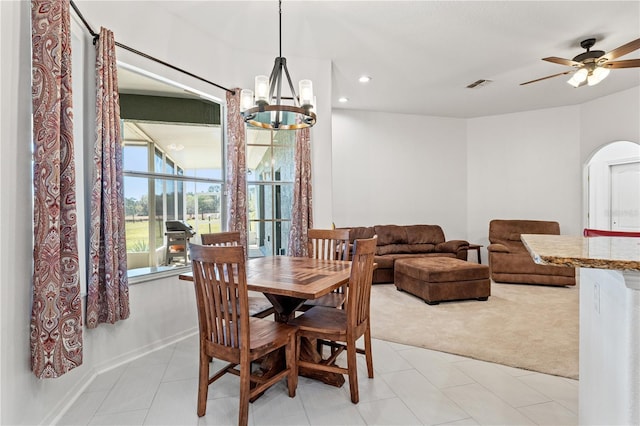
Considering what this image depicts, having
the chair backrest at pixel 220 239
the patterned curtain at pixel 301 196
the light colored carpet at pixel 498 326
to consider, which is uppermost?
the patterned curtain at pixel 301 196

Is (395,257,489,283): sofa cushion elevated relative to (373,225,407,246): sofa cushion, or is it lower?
lower

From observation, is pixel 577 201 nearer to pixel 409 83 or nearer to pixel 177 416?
pixel 409 83

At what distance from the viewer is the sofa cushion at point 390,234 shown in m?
5.94

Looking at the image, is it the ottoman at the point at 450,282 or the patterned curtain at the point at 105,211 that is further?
the ottoman at the point at 450,282

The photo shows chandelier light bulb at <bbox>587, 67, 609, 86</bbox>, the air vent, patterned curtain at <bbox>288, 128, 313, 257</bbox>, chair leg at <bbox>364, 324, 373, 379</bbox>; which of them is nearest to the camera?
chair leg at <bbox>364, 324, 373, 379</bbox>

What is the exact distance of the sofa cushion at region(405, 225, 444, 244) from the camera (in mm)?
6105

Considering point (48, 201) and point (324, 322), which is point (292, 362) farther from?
point (48, 201)

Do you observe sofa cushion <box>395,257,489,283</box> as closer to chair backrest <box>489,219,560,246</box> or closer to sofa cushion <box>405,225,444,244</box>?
sofa cushion <box>405,225,444,244</box>

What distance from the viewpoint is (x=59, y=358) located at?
5.70ft

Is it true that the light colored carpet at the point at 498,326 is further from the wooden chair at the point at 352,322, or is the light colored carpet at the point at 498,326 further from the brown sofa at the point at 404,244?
the wooden chair at the point at 352,322

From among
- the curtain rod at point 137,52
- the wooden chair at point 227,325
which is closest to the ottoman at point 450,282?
the wooden chair at point 227,325

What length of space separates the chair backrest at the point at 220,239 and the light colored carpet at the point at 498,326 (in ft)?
5.32

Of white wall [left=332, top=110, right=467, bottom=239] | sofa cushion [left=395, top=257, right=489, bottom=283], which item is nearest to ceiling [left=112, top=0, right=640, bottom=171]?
white wall [left=332, top=110, right=467, bottom=239]

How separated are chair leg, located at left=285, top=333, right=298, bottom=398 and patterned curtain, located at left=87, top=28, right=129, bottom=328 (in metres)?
1.34
